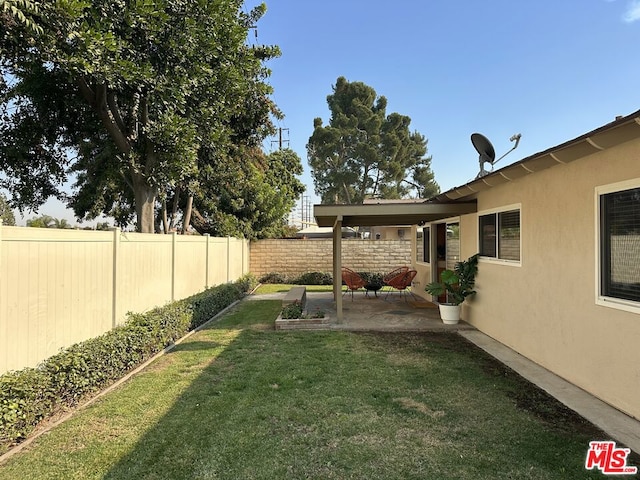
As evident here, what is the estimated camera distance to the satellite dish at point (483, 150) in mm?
8609

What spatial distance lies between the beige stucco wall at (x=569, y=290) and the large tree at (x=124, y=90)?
6083 mm

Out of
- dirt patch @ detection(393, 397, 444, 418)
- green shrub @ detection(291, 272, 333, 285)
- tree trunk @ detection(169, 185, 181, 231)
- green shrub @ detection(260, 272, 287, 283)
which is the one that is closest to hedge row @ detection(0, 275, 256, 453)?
dirt patch @ detection(393, 397, 444, 418)

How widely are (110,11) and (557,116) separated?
1283 centimetres

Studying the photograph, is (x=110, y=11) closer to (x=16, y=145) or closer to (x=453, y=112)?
(x=16, y=145)

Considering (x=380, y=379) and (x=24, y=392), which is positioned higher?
(x=24, y=392)

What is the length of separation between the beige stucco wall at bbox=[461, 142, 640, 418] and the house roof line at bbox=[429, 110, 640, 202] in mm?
228

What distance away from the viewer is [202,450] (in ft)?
10.6

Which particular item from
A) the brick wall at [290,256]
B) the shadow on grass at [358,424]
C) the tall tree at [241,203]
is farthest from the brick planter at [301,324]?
the brick wall at [290,256]

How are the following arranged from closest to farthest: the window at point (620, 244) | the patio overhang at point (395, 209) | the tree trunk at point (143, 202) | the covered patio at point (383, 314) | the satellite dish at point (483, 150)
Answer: the window at point (620, 244), the patio overhang at point (395, 209), the covered patio at point (383, 314), the satellite dish at point (483, 150), the tree trunk at point (143, 202)

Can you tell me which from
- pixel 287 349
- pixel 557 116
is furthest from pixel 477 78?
pixel 287 349

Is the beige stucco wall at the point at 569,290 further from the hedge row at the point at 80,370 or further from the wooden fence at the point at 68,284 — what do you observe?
the wooden fence at the point at 68,284

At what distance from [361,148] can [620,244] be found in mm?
27560

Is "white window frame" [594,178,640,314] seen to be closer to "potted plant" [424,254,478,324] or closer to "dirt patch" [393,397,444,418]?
"dirt patch" [393,397,444,418]

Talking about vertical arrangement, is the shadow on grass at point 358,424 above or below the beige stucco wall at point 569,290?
below
